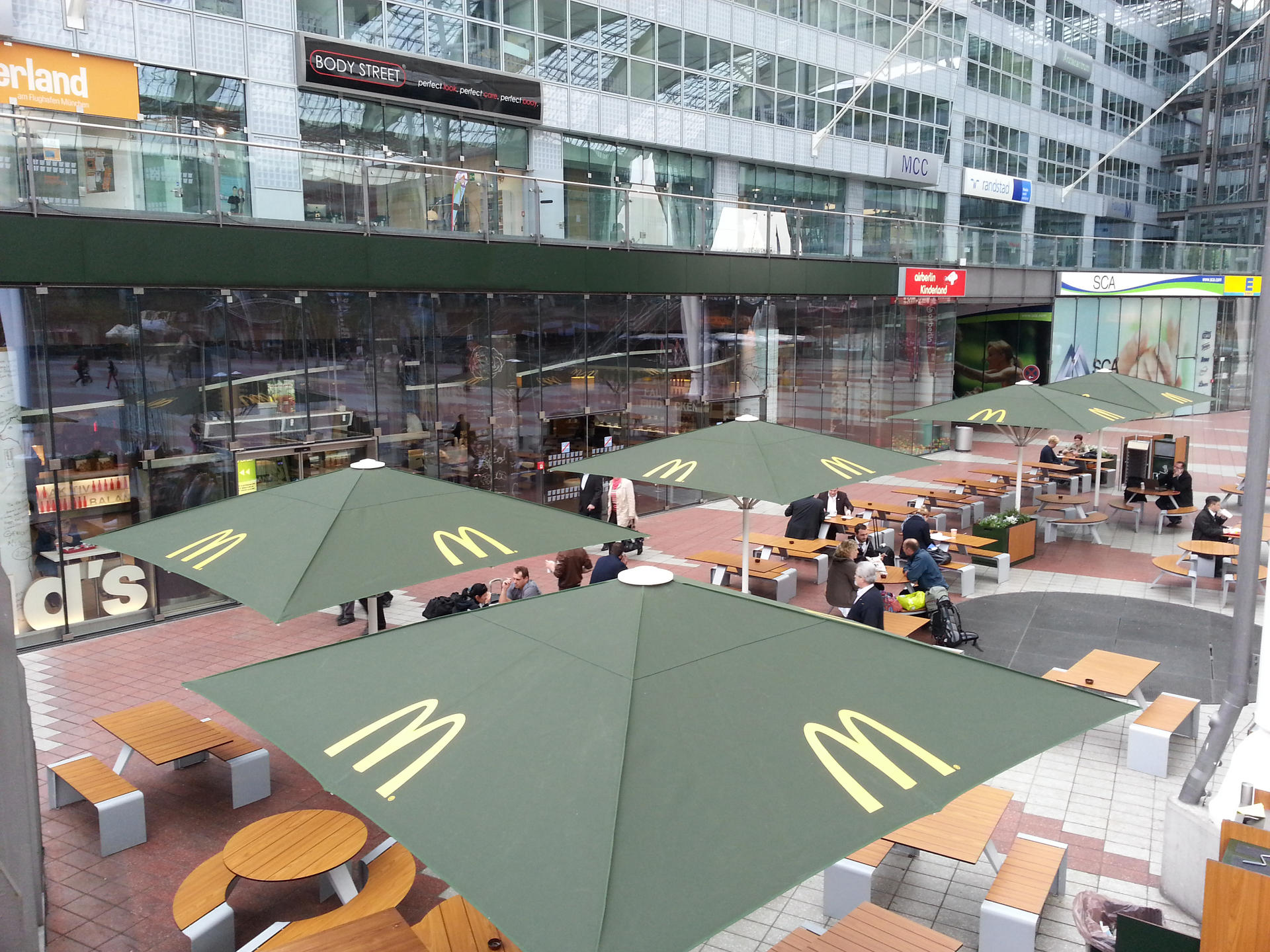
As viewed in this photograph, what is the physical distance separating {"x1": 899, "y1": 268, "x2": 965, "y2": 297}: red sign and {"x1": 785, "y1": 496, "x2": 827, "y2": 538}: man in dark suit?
11791mm

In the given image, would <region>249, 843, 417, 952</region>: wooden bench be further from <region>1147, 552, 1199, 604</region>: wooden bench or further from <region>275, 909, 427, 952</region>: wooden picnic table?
<region>1147, 552, 1199, 604</region>: wooden bench

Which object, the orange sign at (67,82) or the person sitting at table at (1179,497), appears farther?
the person sitting at table at (1179,497)

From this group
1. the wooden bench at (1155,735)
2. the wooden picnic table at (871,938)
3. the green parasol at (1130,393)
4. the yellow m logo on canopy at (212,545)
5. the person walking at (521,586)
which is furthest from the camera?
the green parasol at (1130,393)

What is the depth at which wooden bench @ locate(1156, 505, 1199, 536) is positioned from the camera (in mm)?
19438

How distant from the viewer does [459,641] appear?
448cm

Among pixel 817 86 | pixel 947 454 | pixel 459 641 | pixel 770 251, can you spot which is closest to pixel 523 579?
pixel 459 641

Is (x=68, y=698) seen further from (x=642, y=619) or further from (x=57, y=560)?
(x=642, y=619)

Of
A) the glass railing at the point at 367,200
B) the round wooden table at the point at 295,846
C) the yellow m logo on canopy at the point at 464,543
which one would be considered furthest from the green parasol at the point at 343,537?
the glass railing at the point at 367,200

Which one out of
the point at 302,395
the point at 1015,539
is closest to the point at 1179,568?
the point at 1015,539

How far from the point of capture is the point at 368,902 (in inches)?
247

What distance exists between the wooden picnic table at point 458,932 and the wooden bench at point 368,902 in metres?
0.48

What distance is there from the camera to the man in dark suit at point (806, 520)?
16.9 metres

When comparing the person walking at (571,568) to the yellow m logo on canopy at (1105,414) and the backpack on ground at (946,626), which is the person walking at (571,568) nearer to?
the backpack on ground at (946,626)

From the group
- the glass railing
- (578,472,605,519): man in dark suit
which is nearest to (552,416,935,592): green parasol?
(578,472,605,519): man in dark suit
